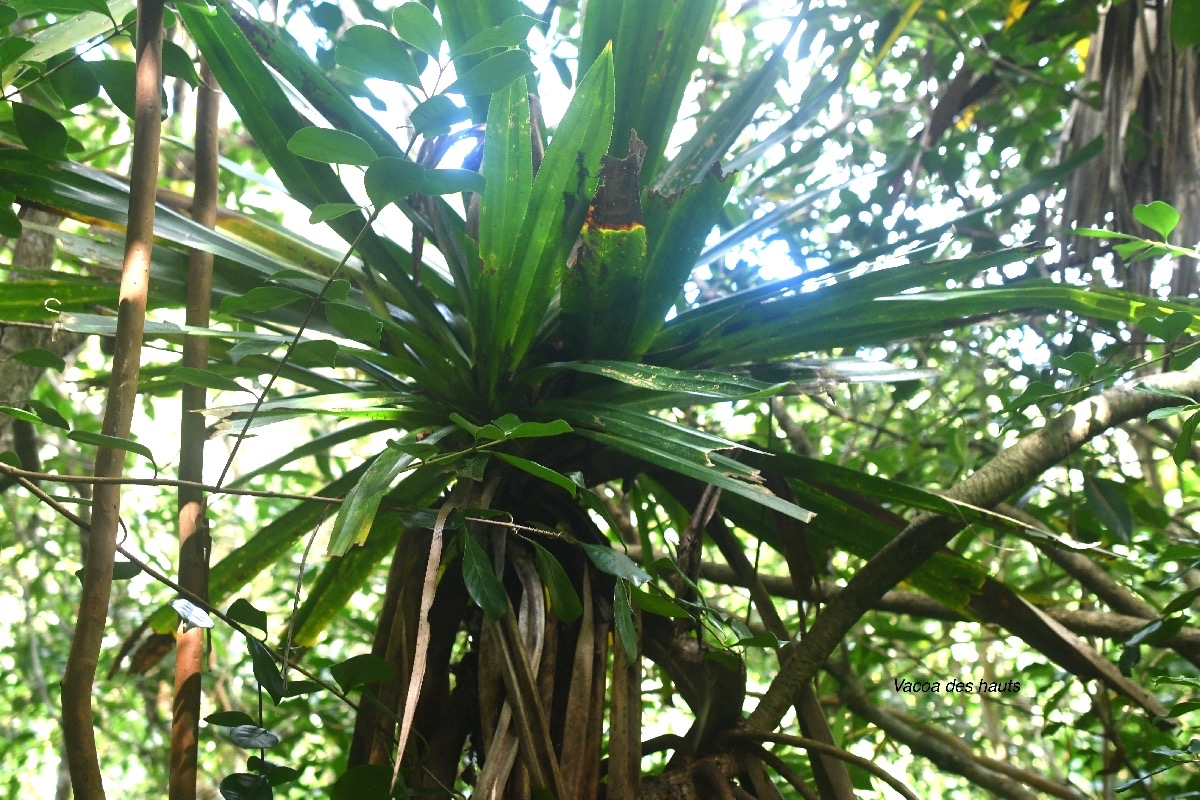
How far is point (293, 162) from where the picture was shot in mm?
903

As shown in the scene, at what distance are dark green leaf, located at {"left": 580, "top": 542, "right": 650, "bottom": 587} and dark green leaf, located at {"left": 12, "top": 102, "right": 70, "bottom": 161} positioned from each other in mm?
576

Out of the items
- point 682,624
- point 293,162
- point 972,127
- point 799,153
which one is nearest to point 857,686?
point 682,624

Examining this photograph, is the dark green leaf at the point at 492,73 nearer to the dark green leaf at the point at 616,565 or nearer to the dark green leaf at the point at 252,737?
the dark green leaf at the point at 616,565

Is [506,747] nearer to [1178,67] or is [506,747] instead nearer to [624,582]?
[624,582]

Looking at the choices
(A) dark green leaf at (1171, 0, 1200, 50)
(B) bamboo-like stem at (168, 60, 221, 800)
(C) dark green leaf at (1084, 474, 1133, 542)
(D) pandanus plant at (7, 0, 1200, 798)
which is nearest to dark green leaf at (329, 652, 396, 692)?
(D) pandanus plant at (7, 0, 1200, 798)

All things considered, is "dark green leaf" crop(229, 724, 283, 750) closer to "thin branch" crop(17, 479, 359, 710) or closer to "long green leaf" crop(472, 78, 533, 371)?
"thin branch" crop(17, 479, 359, 710)

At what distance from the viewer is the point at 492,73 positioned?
58cm

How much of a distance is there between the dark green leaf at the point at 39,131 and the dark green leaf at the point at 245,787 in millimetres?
550

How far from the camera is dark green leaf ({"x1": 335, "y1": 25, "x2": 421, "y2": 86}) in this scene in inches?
23.5

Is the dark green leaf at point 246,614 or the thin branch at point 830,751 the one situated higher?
the thin branch at point 830,751

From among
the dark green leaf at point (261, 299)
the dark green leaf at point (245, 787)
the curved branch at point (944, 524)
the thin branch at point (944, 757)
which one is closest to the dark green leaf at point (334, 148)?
the dark green leaf at point (261, 299)

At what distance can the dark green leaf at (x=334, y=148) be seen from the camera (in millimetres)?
557

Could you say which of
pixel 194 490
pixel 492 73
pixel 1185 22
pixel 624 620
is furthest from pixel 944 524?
pixel 1185 22

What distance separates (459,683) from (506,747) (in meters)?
0.19
